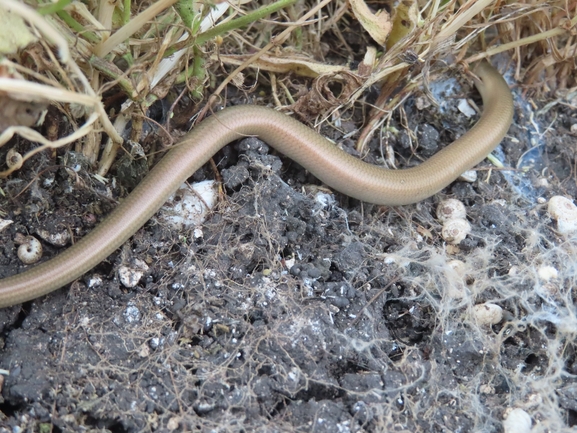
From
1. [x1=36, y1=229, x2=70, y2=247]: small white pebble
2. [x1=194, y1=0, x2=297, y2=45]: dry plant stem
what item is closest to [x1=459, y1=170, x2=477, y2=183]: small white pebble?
[x1=194, y1=0, x2=297, y2=45]: dry plant stem

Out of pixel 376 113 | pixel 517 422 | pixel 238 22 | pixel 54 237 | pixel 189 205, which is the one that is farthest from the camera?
pixel 376 113

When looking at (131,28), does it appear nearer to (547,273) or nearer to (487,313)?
(487,313)

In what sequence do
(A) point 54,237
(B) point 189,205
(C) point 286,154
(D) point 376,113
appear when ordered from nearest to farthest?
(A) point 54,237 < (B) point 189,205 < (C) point 286,154 < (D) point 376,113

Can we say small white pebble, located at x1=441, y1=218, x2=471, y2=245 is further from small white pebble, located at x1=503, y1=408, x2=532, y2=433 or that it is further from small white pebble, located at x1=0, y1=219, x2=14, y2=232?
small white pebble, located at x1=0, y1=219, x2=14, y2=232

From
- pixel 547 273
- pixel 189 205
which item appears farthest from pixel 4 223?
pixel 547 273

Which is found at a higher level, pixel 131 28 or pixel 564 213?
pixel 131 28

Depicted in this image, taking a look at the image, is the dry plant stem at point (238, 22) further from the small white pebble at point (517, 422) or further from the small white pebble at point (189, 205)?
the small white pebble at point (517, 422)
